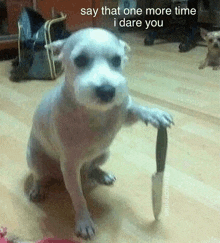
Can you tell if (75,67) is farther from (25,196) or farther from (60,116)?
(25,196)

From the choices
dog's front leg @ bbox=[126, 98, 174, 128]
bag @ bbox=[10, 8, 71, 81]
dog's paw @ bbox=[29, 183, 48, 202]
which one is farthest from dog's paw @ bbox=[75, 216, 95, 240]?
bag @ bbox=[10, 8, 71, 81]

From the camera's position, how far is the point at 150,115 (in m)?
0.94

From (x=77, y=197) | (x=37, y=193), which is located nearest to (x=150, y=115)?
(x=77, y=197)

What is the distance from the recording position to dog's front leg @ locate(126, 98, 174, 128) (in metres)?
0.93

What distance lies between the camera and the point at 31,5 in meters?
2.74

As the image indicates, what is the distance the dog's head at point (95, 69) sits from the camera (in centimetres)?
81

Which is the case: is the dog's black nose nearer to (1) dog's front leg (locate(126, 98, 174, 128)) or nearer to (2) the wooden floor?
(1) dog's front leg (locate(126, 98, 174, 128))

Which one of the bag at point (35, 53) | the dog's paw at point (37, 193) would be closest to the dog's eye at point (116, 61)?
the dog's paw at point (37, 193)

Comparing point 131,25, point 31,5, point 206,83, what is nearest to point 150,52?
point 131,25

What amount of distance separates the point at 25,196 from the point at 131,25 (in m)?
2.27

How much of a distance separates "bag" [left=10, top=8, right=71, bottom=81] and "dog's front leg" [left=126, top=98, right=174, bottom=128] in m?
1.30

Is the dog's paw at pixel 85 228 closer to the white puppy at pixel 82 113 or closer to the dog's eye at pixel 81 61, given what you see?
the white puppy at pixel 82 113
